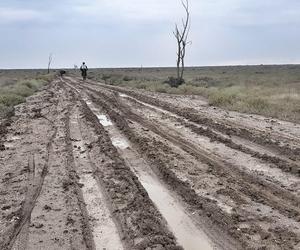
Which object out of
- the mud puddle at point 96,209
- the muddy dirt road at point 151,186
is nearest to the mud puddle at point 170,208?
the muddy dirt road at point 151,186

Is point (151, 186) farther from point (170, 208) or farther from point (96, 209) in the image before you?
point (96, 209)

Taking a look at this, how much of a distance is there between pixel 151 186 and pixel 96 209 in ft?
5.41

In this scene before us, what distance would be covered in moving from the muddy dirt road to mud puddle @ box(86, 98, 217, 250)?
0.06 ft

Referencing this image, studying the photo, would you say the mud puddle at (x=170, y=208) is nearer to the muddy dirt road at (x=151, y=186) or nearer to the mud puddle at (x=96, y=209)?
the muddy dirt road at (x=151, y=186)

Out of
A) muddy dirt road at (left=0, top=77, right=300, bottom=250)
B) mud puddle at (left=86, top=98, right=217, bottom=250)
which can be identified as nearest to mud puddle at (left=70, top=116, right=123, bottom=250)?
muddy dirt road at (left=0, top=77, right=300, bottom=250)

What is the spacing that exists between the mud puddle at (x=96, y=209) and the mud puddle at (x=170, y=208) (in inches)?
32.3

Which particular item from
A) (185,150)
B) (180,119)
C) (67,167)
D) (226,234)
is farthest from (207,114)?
(226,234)

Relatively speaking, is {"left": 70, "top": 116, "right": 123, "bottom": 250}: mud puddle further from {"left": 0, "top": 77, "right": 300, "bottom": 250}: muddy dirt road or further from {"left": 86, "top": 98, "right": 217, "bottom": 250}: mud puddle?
{"left": 86, "top": 98, "right": 217, "bottom": 250}: mud puddle

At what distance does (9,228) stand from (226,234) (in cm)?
303

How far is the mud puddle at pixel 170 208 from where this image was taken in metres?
6.81

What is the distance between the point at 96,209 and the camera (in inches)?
325

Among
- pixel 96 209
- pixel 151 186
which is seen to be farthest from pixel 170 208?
pixel 151 186

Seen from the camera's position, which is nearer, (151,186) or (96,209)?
(96,209)

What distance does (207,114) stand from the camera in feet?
68.2
